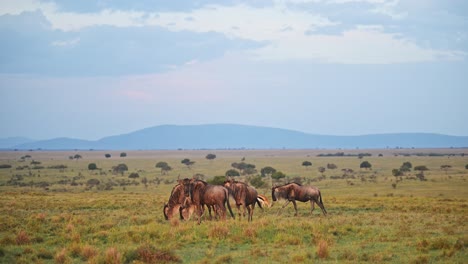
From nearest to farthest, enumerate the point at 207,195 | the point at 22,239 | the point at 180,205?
the point at 22,239, the point at 207,195, the point at 180,205

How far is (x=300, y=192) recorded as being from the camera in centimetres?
2578

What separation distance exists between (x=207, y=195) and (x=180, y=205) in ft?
5.03

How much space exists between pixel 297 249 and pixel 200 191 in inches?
254

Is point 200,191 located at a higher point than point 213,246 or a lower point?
higher

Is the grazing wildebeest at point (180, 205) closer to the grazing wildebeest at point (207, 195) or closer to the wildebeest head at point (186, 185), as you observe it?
the wildebeest head at point (186, 185)

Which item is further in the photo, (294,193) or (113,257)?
(294,193)

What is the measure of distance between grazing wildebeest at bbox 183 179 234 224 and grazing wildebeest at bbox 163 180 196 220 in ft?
1.32

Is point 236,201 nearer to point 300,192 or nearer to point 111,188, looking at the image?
point 300,192

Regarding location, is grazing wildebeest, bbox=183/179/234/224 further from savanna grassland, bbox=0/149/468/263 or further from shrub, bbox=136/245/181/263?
shrub, bbox=136/245/181/263

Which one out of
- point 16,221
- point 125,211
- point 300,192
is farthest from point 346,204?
point 16,221

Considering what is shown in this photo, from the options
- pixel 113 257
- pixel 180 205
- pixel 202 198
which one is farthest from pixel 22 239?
pixel 202 198

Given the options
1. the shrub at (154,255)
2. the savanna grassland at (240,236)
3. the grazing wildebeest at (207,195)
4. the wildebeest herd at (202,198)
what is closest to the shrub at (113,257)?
the savanna grassland at (240,236)

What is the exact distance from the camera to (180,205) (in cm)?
2209

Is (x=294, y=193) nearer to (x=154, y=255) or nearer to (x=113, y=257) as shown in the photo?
(x=154, y=255)
